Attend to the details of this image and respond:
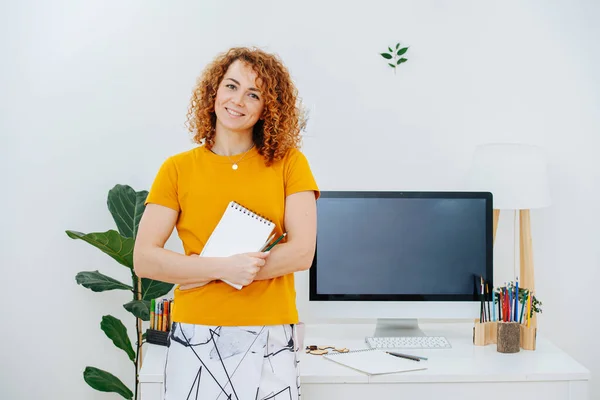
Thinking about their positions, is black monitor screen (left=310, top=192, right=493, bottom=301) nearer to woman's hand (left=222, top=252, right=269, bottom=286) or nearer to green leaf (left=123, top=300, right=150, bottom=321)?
green leaf (left=123, top=300, right=150, bottom=321)

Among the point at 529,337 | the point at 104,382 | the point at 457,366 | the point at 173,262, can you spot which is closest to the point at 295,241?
the point at 173,262

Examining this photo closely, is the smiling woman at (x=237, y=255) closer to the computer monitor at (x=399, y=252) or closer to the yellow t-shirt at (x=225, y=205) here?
the yellow t-shirt at (x=225, y=205)

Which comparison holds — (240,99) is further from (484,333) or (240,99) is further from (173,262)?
(484,333)

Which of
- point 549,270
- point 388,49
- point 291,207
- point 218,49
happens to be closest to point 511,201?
point 549,270

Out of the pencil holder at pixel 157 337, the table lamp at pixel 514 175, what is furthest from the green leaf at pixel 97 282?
the table lamp at pixel 514 175

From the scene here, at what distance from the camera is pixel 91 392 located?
2.64m

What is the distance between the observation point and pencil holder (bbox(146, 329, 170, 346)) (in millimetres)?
2258

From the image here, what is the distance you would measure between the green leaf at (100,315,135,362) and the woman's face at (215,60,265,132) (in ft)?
3.62

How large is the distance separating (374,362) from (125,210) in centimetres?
102

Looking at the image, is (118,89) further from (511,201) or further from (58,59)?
(511,201)

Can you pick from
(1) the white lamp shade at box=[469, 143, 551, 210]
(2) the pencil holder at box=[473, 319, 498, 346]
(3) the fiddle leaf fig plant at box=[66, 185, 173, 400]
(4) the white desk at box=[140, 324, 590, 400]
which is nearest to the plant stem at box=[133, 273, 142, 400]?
(3) the fiddle leaf fig plant at box=[66, 185, 173, 400]

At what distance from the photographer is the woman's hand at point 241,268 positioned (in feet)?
5.00

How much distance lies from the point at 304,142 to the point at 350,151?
183 mm

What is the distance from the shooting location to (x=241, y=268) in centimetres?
153
